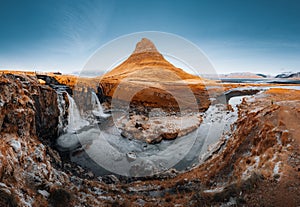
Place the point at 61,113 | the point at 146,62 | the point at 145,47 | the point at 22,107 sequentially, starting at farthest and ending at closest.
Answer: the point at 145,47
the point at 146,62
the point at 61,113
the point at 22,107

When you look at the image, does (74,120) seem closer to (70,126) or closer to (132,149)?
(70,126)

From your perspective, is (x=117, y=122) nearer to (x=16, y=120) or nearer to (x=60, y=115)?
(x=60, y=115)

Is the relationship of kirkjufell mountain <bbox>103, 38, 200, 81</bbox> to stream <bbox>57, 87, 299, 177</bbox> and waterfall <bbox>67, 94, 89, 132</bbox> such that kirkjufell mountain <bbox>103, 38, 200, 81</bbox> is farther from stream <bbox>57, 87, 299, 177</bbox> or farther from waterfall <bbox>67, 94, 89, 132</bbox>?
stream <bbox>57, 87, 299, 177</bbox>

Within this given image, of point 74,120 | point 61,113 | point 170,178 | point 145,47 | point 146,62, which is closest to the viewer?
point 170,178

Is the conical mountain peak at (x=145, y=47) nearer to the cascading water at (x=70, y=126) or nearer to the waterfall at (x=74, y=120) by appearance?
the waterfall at (x=74, y=120)

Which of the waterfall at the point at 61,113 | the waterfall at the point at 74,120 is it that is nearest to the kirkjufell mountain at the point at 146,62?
the waterfall at the point at 74,120

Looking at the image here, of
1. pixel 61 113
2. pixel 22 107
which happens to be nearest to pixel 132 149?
pixel 61 113

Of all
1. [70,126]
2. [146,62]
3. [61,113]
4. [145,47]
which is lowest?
[70,126]

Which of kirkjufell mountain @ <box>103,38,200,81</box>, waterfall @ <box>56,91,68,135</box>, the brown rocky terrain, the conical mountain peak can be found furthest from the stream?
the conical mountain peak
